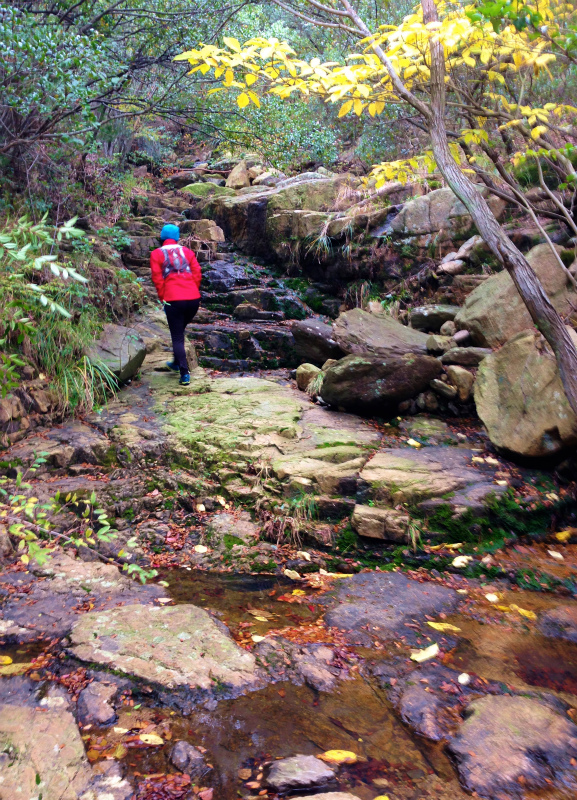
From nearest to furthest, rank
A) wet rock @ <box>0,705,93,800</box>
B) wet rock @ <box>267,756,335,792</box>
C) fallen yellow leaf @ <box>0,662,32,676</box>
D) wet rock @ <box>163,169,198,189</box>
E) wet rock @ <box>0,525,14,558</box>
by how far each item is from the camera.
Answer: wet rock @ <box>0,705,93,800</box>, wet rock @ <box>267,756,335,792</box>, fallen yellow leaf @ <box>0,662,32,676</box>, wet rock @ <box>0,525,14,558</box>, wet rock @ <box>163,169,198,189</box>

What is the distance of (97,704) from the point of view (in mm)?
2609

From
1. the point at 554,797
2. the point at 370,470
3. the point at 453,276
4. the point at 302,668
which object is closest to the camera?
the point at 554,797

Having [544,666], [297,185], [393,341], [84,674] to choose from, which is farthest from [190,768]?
[297,185]

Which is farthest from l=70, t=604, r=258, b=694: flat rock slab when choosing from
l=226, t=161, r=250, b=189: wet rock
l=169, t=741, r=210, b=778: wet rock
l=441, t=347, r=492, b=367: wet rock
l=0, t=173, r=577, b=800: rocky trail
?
l=226, t=161, r=250, b=189: wet rock

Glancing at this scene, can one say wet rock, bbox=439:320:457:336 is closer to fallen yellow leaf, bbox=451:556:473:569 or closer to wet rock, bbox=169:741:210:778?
fallen yellow leaf, bbox=451:556:473:569

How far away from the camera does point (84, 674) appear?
110 inches

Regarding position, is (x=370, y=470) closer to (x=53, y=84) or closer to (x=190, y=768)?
(x=190, y=768)

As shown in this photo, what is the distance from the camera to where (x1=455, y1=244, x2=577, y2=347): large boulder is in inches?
234

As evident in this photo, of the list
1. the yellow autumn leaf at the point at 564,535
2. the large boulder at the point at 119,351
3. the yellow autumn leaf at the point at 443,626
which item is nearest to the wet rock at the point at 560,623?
the yellow autumn leaf at the point at 443,626

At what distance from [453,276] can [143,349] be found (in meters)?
4.55

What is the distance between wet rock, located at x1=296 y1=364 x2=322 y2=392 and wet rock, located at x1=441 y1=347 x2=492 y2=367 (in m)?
1.76

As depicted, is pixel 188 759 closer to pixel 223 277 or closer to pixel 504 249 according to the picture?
pixel 504 249

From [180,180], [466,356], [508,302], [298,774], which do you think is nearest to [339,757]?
[298,774]

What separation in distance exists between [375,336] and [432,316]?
48.2 inches
